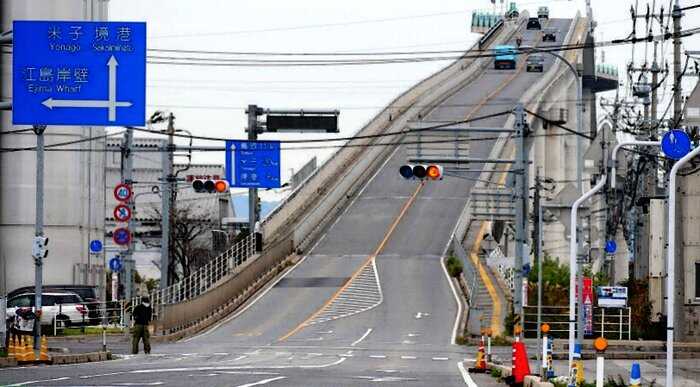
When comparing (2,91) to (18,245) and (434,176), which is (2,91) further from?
(18,245)

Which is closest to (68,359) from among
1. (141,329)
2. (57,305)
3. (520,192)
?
(141,329)

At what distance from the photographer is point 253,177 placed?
6194cm

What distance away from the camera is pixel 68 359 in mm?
34562

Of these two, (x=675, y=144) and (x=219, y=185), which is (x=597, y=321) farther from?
(x=675, y=144)

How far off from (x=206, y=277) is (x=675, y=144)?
4283cm

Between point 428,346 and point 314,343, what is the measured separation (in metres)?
3.55

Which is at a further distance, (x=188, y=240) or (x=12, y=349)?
(x=188, y=240)

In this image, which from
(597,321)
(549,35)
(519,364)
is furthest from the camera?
(549,35)

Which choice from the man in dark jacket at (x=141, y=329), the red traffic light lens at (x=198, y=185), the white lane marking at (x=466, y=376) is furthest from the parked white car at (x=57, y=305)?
the white lane marking at (x=466, y=376)

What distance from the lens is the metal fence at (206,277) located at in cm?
5797

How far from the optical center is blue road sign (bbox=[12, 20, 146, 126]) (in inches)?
1287

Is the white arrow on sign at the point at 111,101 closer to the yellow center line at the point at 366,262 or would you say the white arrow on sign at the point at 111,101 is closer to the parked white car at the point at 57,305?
the yellow center line at the point at 366,262

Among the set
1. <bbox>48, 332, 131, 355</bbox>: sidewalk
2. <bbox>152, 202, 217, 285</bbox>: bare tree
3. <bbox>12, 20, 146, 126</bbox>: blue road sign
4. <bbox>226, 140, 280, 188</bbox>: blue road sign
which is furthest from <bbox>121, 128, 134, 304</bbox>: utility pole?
<bbox>152, 202, 217, 285</bbox>: bare tree

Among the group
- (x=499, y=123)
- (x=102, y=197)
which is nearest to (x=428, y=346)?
(x=102, y=197)
